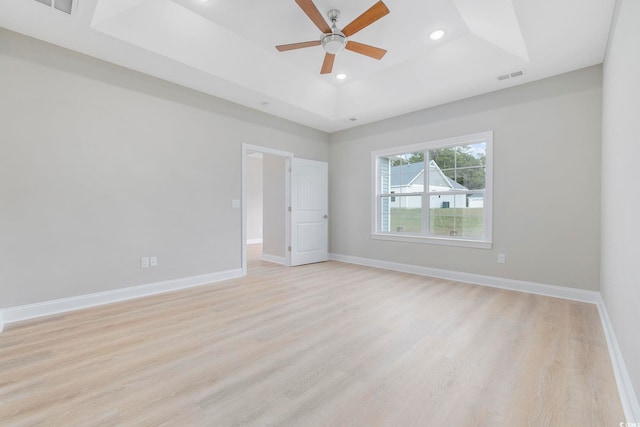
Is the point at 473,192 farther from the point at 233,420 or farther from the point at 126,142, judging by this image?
the point at 126,142

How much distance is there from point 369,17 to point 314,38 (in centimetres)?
124

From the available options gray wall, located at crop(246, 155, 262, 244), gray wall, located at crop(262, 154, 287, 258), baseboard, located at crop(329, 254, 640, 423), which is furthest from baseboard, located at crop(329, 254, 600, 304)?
gray wall, located at crop(246, 155, 262, 244)

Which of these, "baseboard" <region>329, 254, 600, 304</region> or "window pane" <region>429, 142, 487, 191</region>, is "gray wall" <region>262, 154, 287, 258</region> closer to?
"baseboard" <region>329, 254, 600, 304</region>

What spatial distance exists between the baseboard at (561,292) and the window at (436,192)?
49 centimetres

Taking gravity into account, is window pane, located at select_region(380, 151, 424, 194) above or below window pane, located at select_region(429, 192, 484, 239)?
above

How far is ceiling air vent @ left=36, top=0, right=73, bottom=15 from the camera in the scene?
2.39 metres

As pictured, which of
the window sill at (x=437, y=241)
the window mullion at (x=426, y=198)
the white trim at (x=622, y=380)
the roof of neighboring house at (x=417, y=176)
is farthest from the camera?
the window mullion at (x=426, y=198)

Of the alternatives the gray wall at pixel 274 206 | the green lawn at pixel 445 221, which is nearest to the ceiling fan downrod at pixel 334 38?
the gray wall at pixel 274 206

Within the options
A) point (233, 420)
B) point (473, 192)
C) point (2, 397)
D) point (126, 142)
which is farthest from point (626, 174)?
point (126, 142)

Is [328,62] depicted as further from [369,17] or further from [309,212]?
[309,212]

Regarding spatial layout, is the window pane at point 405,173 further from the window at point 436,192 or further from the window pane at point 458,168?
the window pane at point 458,168

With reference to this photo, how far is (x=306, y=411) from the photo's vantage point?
1.52 m

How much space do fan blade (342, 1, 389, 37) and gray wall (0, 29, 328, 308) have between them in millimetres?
2420

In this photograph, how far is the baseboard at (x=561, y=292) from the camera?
1.53 m
